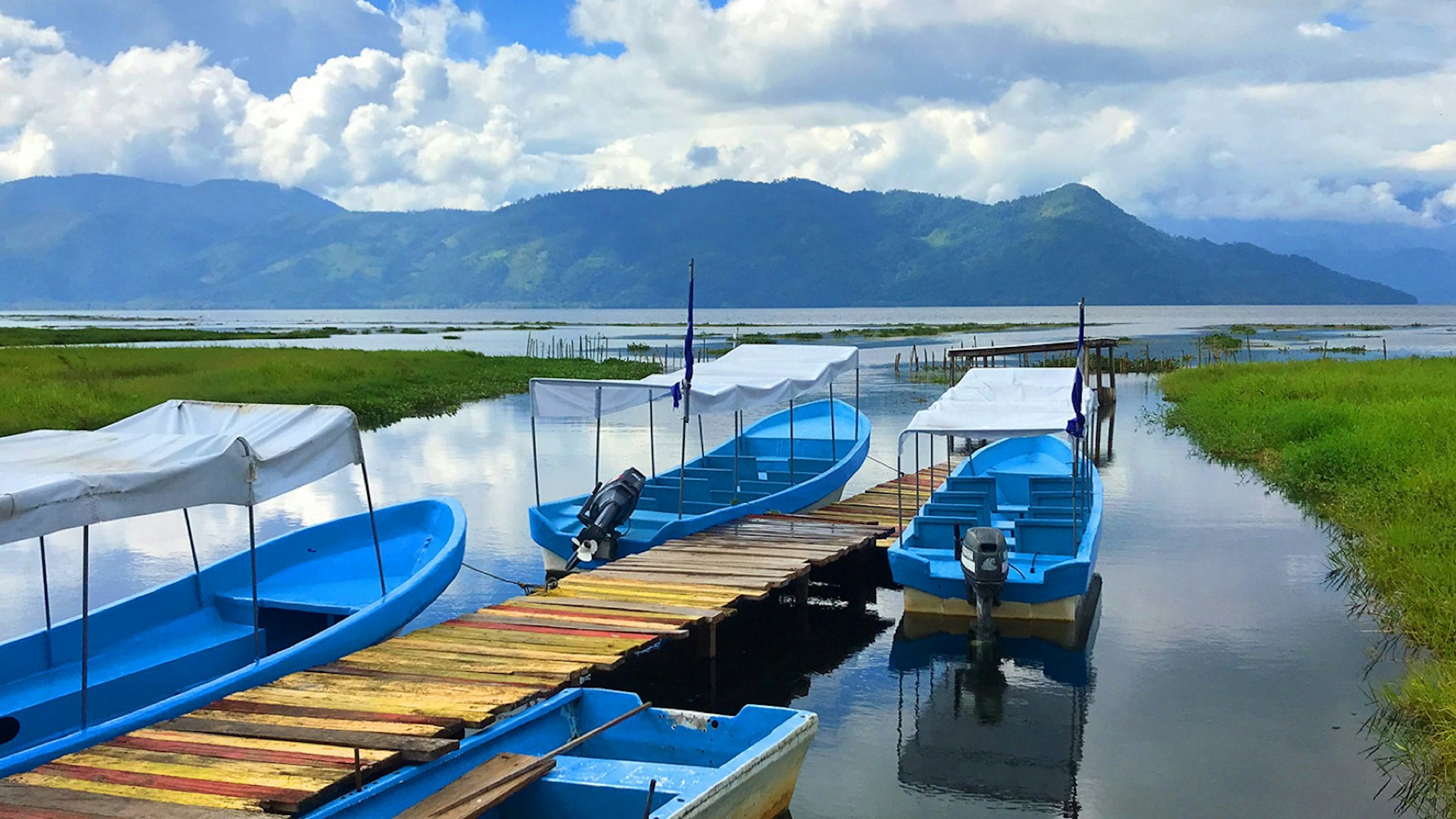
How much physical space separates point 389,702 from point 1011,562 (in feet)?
27.6

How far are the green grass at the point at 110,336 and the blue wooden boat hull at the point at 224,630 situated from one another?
50.0m

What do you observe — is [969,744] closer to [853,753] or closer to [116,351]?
[853,753]

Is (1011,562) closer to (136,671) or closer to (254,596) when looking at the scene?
(254,596)

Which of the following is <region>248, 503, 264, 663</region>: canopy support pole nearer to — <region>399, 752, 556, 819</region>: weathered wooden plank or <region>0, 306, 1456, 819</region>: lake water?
→ <region>399, 752, 556, 819</region>: weathered wooden plank

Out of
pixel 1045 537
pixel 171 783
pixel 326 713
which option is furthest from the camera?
pixel 1045 537

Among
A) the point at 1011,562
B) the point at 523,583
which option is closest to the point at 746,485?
the point at 523,583

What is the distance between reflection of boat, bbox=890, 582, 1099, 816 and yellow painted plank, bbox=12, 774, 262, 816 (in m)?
5.54

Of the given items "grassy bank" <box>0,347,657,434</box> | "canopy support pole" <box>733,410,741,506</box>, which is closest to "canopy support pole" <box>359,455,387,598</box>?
"canopy support pole" <box>733,410,741,506</box>

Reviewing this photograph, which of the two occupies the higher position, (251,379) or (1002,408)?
(1002,408)

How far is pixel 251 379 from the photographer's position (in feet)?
125

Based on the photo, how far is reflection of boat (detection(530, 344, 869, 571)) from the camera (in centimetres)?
1664

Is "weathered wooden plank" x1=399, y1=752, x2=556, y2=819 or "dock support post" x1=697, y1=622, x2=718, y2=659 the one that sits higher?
"weathered wooden plank" x1=399, y1=752, x2=556, y2=819

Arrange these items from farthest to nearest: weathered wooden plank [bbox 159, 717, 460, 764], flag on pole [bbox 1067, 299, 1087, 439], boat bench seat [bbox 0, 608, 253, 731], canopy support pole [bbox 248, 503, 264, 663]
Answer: flag on pole [bbox 1067, 299, 1087, 439] < canopy support pole [bbox 248, 503, 264, 663] < boat bench seat [bbox 0, 608, 253, 731] < weathered wooden plank [bbox 159, 717, 460, 764]

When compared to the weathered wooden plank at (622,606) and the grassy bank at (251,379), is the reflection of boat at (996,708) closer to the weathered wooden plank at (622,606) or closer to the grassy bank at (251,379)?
the weathered wooden plank at (622,606)
